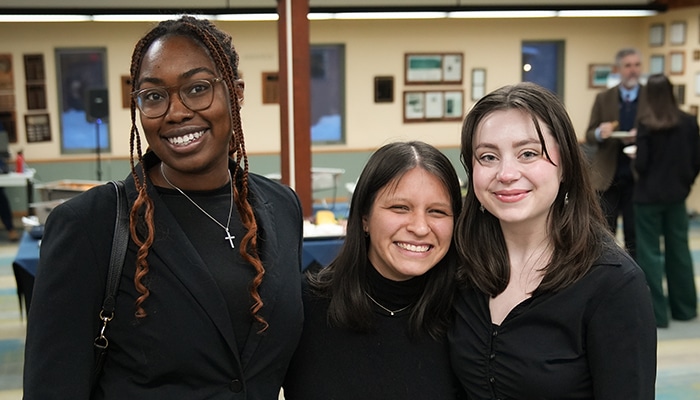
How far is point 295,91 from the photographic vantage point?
554 centimetres

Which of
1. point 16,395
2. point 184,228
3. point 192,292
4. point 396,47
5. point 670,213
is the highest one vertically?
point 396,47

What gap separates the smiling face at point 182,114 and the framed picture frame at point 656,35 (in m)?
10.5

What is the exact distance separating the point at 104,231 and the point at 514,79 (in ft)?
33.8

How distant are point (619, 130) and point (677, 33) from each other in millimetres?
5038

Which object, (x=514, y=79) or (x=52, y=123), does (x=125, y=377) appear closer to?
(x=52, y=123)

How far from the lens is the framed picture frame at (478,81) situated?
11148 mm

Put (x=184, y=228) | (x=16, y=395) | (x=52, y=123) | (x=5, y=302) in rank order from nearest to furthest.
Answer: (x=184, y=228)
(x=16, y=395)
(x=5, y=302)
(x=52, y=123)

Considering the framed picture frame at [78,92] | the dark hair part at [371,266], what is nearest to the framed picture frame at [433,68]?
the framed picture frame at [78,92]

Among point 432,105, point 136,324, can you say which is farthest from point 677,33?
point 136,324

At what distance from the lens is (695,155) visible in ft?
18.8

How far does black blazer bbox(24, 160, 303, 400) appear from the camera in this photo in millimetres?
1577

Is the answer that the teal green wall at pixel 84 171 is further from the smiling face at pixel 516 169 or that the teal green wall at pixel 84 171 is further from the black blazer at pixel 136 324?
the black blazer at pixel 136 324

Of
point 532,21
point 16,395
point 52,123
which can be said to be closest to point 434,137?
point 532,21

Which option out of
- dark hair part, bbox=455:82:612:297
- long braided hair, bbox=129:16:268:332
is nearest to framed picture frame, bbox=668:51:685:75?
dark hair part, bbox=455:82:612:297
